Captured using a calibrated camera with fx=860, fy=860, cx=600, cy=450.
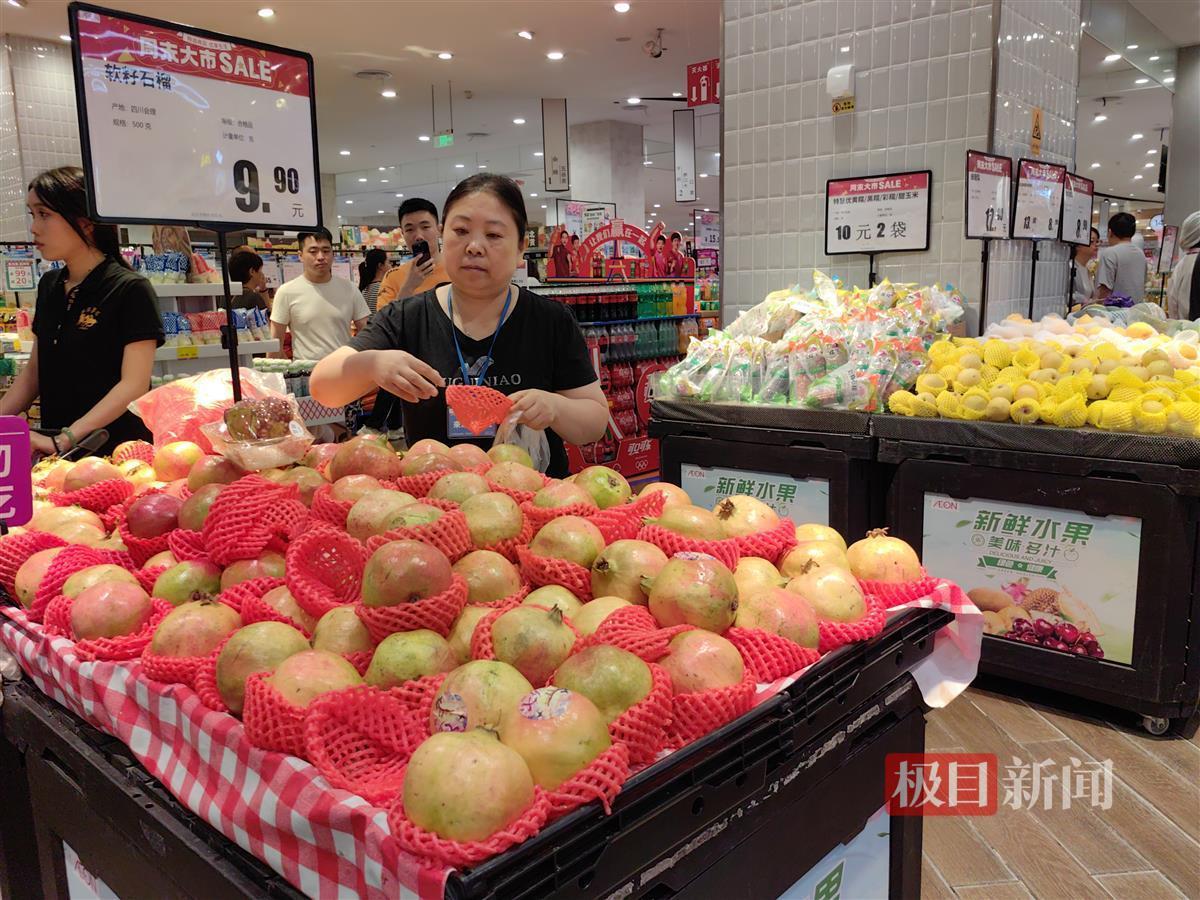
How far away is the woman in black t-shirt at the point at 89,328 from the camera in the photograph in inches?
126

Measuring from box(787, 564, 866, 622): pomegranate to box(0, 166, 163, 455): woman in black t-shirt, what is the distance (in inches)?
110

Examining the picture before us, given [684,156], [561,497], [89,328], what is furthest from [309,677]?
[684,156]

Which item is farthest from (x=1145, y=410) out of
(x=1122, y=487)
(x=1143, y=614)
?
(x=1143, y=614)

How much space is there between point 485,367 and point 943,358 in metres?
2.02

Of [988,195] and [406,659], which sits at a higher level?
[988,195]

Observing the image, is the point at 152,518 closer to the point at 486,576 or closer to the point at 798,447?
the point at 486,576

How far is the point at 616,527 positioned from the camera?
1.54m

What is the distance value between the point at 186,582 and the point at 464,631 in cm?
59

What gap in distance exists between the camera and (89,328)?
329cm

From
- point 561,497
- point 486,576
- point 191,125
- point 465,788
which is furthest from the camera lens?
point 191,125

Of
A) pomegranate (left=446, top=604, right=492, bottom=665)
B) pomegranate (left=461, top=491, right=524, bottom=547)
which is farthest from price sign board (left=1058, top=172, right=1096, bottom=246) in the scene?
pomegranate (left=446, top=604, right=492, bottom=665)

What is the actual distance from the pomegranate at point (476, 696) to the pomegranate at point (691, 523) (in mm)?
514

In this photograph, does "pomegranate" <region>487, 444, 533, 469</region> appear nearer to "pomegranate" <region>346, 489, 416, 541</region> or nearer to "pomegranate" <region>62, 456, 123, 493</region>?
"pomegranate" <region>346, 489, 416, 541</region>

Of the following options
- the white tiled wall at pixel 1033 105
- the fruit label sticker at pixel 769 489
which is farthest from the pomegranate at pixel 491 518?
the white tiled wall at pixel 1033 105
